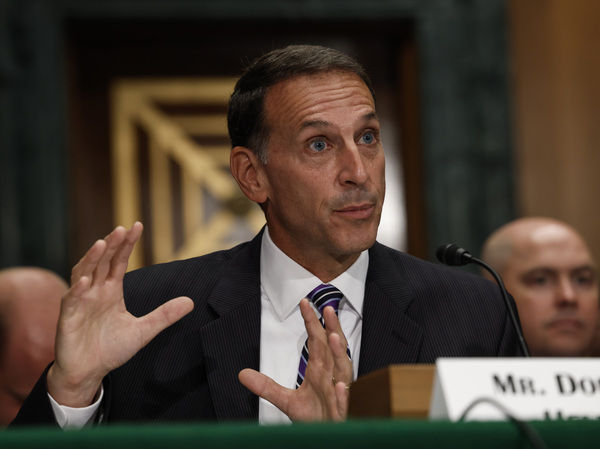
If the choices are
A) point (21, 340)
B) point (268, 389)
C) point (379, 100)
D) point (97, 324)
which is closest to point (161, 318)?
point (97, 324)

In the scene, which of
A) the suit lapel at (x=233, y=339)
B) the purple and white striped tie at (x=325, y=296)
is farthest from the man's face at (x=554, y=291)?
the suit lapel at (x=233, y=339)

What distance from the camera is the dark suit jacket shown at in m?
2.00

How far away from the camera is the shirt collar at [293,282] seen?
2.16 metres

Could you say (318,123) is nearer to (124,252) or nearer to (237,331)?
(237,331)

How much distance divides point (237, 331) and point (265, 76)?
0.73 m

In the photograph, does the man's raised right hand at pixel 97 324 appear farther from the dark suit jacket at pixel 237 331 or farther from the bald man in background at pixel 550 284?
the bald man in background at pixel 550 284

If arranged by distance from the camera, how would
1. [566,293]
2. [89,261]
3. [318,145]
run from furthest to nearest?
[566,293] → [318,145] → [89,261]

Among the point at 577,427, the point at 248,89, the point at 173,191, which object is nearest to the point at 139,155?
the point at 173,191

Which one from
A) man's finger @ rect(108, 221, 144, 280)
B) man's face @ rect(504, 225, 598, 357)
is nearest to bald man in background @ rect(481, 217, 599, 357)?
man's face @ rect(504, 225, 598, 357)

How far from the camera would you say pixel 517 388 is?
1208mm

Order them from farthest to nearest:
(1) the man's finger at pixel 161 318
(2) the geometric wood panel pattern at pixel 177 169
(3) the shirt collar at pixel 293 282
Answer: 1. (2) the geometric wood panel pattern at pixel 177 169
2. (3) the shirt collar at pixel 293 282
3. (1) the man's finger at pixel 161 318

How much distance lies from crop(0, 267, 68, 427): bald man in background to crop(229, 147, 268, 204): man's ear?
89 cm

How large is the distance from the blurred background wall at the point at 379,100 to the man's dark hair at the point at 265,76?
169 cm

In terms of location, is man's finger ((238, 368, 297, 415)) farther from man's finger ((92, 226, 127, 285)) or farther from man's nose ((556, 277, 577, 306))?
man's nose ((556, 277, 577, 306))
